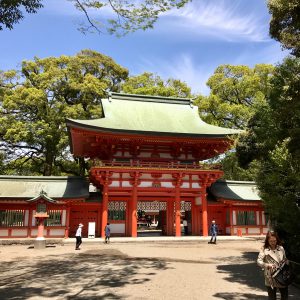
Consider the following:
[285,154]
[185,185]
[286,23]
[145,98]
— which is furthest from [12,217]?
[286,23]

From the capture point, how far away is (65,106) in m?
33.6

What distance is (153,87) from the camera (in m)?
38.7

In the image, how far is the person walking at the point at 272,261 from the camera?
604 centimetres

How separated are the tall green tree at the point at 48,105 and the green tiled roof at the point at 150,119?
6.72 meters

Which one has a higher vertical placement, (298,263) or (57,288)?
(298,263)

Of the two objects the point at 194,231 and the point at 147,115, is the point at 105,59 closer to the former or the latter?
the point at 147,115

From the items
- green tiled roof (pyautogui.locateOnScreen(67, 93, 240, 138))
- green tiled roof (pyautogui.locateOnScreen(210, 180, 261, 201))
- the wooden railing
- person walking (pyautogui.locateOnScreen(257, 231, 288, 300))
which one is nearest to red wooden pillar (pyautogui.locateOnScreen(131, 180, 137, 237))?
the wooden railing

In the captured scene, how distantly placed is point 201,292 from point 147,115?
67.4 feet

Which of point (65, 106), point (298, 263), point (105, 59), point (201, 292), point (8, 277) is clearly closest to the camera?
point (201, 292)

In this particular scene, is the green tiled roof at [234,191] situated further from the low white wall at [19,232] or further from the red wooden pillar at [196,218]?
the low white wall at [19,232]

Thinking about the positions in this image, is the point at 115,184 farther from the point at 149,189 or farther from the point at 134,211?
the point at 149,189

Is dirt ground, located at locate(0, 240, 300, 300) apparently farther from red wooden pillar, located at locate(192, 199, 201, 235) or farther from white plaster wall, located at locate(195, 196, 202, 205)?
red wooden pillar, located at locate(192, 199, 201, 235)

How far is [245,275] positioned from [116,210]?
1499 centimetres

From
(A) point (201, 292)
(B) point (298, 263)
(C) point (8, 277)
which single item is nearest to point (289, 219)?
(B) point (298, 263)
